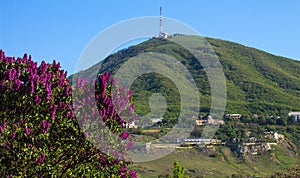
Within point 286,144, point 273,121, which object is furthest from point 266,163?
point 273,121

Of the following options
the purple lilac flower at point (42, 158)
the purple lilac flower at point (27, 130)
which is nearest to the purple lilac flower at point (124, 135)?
the purple lilac flower at point (42, 158)

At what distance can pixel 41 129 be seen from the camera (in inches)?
476

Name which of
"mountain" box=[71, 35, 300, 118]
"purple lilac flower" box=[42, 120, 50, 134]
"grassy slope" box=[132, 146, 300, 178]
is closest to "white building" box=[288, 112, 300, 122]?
"mountain" box=[71, 35, 300, 118]

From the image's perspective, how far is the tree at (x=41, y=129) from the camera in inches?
466

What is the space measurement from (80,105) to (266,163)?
107 meters

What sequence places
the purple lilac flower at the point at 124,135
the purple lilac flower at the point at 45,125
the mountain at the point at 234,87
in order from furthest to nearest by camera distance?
the mountain at the point at 234,87 < the purple lilac flower at the point at 124,135 < the purple lilac flower at the point at 45,125

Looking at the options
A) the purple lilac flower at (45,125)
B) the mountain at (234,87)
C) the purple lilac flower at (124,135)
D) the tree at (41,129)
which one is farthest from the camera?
the mountain at (234,87)

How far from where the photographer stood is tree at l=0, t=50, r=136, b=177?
11.8 metres

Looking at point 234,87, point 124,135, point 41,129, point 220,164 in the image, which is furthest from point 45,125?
point 234,87

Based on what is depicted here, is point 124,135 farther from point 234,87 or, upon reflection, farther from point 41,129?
point 234,87

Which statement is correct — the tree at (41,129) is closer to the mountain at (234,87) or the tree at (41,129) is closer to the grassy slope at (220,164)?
the grassy slope at (220,164)

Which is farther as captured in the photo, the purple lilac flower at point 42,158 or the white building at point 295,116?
the white building at point 295,116

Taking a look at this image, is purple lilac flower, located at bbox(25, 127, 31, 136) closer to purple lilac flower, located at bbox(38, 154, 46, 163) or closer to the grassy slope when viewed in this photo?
purple lilac flower, located at bbox(38, 154, 46, 163)

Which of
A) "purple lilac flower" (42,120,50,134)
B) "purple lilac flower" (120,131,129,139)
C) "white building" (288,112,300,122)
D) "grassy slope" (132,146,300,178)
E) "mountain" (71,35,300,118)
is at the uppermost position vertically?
"mountain" (71,35,300,118)
